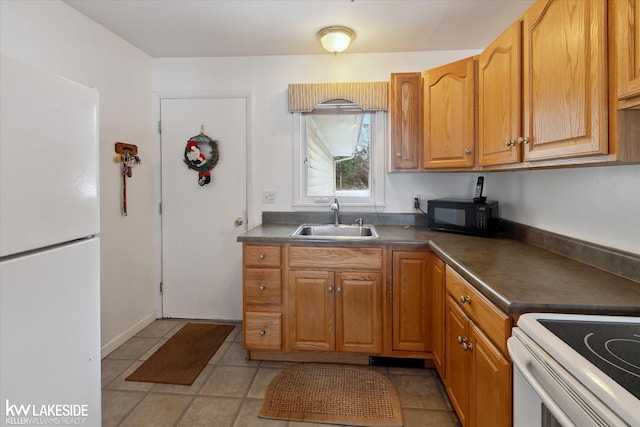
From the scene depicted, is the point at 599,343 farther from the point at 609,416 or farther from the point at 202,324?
the point at 202,324

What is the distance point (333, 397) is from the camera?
1834mm

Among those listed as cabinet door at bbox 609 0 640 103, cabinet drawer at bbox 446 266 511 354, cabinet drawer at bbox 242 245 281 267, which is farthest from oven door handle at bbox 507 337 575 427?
cabinet drawer at bbox 242 245 281 267

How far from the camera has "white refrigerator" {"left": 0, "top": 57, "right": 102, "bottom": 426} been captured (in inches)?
33.6

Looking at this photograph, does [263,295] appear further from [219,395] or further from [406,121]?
[406,121]

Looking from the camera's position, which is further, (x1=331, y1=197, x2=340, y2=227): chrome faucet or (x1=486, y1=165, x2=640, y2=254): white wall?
(x1=331, y1=197, x2=340, y2=227): chrome faucet

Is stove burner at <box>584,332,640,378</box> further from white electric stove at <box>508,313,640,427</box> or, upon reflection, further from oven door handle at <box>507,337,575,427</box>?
oven door handle at <box>507,337,575,427</box>

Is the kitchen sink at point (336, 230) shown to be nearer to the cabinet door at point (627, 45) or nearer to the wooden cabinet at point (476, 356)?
the wooden cabinet at point (476, 356)

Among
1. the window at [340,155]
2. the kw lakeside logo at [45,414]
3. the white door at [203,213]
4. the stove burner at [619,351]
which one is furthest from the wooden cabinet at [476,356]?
the white door at [203,213]

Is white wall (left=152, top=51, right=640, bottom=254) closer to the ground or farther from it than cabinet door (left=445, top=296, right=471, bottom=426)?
farther from it

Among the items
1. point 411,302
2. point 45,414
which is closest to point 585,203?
point 411,302

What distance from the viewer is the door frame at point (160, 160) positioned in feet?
9.06

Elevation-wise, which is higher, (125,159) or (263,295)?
(125,159)

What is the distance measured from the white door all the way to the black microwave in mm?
1547

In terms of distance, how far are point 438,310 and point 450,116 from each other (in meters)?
1.22
